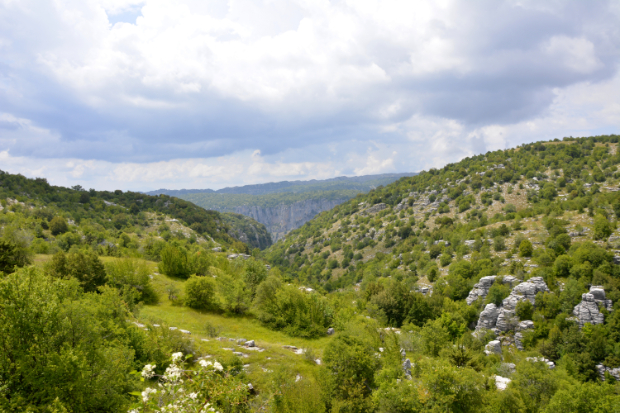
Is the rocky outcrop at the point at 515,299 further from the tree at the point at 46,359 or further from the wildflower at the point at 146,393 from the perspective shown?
the wildflower at the point at 146,393

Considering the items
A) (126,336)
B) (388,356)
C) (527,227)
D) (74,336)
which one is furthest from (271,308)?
(527,227)

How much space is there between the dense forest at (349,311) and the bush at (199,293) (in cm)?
23

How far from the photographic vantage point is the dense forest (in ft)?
35.8

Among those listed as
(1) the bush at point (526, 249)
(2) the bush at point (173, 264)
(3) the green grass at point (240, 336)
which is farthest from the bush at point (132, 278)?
(1) the bush at point (526, 249)

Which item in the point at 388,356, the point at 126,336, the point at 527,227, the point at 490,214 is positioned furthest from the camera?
the point at 490,214

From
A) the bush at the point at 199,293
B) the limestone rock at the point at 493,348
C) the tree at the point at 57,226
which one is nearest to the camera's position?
the bush at the point at 199,293

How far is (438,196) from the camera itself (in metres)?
144

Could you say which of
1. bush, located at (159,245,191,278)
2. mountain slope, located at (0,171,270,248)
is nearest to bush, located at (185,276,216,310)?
bush, located at (159,245,191,278)

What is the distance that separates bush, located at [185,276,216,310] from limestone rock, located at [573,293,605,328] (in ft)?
208

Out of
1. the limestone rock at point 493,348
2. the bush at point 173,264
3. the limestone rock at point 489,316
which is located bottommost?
the limestone rock at point 493,348

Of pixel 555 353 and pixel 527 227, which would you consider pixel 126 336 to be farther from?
pixel 527 227

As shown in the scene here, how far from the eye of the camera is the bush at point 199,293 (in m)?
43.2

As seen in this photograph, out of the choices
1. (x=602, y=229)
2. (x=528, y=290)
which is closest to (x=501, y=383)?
(x=528, y=290)

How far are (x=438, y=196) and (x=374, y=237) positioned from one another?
38.1 meters
